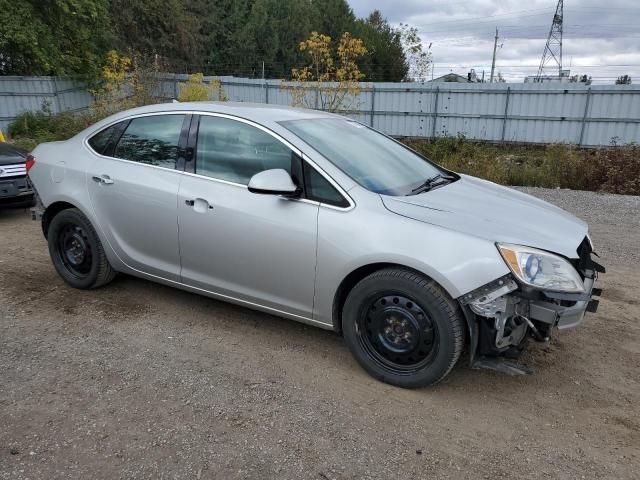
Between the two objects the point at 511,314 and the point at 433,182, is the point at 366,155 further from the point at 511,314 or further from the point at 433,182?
the point at 511,314

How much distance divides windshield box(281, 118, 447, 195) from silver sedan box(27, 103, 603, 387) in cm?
2

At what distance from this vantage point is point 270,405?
123 inches

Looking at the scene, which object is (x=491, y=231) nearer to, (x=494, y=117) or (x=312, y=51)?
(x=312, y=51)

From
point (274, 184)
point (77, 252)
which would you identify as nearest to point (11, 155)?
point (77, 252)

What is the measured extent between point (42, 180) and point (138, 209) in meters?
1.28

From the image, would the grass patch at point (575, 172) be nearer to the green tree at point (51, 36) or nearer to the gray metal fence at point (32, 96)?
the gray metal fence at point (32, 96)

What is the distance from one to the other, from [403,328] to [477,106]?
20.3 meters

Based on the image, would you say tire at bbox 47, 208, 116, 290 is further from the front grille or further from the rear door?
the front grille

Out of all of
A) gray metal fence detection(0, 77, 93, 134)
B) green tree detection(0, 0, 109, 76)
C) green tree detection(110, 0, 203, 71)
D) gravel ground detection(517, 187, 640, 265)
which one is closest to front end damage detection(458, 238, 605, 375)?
gravel ground detection(517, 187, 640, 265)

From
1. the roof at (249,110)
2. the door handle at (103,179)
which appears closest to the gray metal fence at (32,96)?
the door handle at (103,179)

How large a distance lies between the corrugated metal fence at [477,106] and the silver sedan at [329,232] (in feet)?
47.0

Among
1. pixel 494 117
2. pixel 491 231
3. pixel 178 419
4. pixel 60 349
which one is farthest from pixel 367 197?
pixel 494 117

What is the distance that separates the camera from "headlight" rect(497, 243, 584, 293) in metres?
2.90

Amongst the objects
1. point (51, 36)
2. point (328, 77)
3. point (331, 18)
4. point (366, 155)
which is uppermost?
point (331, 18)
